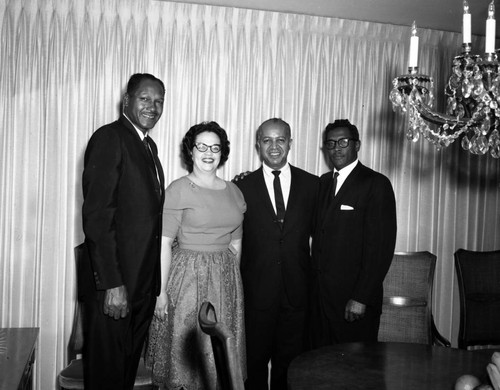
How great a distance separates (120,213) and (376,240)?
1.48 m

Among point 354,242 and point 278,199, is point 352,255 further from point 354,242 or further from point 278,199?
point 278,199

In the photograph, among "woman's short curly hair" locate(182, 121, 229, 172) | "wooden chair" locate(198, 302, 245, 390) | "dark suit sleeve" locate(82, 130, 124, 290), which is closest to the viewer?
"wooden chair" locate(198, 302, 245, 390)

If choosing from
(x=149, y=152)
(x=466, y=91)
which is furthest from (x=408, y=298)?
(x=149, y=152)

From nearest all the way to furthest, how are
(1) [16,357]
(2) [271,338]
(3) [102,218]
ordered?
(1) [16,357]
(3) [102,218]
(2) [271,338]

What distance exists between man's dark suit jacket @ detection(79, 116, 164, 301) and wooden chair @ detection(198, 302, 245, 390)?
109 cm

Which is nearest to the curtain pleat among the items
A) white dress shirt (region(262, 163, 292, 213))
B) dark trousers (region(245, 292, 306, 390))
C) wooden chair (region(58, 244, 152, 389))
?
wooden chair (region(58, 244, 152, 389))

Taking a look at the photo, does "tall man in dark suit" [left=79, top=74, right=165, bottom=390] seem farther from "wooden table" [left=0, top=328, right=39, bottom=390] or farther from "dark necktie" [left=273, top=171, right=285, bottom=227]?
"dark necktie" [left=273, top=171, right=285, bottom=227]

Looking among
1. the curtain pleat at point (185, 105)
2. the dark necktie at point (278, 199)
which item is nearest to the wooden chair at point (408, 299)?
the dark necktie at point (278, 199)

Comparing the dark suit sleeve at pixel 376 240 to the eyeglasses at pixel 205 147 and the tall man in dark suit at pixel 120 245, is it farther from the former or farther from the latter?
the tall man in dark suit at pixel 120 245

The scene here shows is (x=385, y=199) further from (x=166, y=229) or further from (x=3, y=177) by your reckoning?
(x=3, y=177)

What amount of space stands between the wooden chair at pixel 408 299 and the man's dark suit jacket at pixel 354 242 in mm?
305

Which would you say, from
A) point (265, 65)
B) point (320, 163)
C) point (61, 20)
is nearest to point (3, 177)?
point (61, 20)

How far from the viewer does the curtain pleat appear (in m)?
3.88

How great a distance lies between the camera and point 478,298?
3.22 meters
